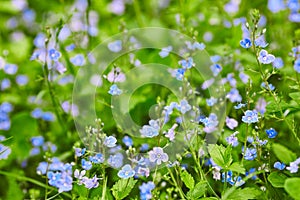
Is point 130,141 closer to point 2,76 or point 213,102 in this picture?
point 213,102

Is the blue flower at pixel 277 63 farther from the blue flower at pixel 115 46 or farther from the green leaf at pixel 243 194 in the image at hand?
the blue flower at pixel 115 46

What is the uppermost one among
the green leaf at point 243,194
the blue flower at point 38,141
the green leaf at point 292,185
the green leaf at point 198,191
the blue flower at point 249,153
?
the blue flower at point 38,141

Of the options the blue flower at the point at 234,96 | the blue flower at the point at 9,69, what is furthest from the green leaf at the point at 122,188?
the blue flower at the point at 9,69

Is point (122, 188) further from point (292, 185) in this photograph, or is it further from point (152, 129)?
point (292, 185)

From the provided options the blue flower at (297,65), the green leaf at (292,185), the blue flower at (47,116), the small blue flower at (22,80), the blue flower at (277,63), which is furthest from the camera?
the small blue flower at (22,80)

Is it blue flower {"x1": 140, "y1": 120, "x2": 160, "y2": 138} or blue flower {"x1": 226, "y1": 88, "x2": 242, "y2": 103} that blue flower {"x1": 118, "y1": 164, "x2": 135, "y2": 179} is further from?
blue flower {"x1": 226, "y1": 88, "x2": 242, "y2": 103}

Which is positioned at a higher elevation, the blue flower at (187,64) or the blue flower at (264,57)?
the blue flower at (187,64)

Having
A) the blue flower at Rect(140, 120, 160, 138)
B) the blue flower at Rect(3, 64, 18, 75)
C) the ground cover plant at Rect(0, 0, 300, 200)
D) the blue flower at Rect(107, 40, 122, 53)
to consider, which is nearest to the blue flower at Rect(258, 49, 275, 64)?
the ground cover plant at Rect(0, 0, 300, 200)

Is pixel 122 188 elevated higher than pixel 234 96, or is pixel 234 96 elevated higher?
pixel 234 96

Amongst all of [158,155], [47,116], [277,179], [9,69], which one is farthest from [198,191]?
[9,69]
